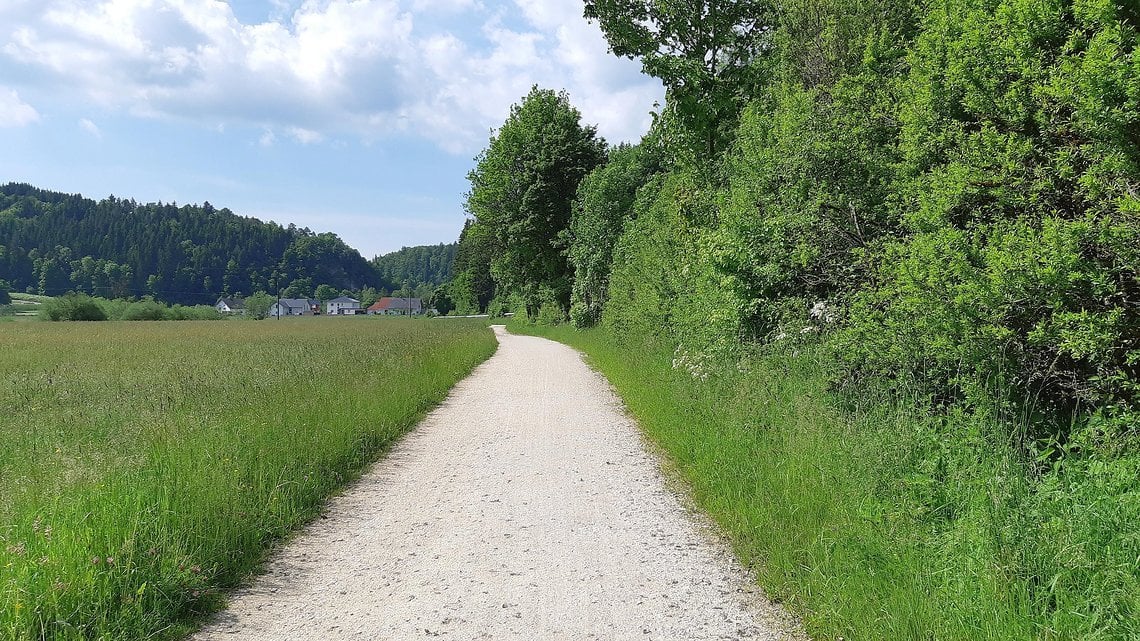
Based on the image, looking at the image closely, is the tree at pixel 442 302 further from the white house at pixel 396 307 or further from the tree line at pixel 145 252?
the tree line at pixel 145 252

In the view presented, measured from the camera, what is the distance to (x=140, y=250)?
458 feet

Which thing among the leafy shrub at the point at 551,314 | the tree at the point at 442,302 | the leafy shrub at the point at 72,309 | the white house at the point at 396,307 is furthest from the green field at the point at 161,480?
the white house at the point at 396,307

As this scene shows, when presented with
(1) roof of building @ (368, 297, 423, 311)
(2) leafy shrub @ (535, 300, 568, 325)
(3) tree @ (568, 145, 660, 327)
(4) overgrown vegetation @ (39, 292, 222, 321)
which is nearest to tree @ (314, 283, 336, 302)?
(1) roof of building @ (368, 297, 423, 311)

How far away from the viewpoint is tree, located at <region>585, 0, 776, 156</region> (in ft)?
62.1

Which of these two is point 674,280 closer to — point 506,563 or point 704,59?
point 704,59

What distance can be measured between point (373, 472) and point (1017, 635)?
594 cm

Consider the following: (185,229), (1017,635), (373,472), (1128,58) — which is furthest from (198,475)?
(185,229)

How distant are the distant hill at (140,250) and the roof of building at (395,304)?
77.9 feet

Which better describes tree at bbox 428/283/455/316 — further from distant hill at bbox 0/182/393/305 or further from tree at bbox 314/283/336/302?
tree at bbox 314/283/336/302

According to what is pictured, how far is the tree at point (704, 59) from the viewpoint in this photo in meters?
18.9

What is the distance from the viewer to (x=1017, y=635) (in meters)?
2.97

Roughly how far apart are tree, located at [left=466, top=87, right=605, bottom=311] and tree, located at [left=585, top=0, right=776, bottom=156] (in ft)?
64.8

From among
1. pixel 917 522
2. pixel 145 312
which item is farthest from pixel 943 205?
pixel 145 312

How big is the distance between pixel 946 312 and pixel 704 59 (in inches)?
626
